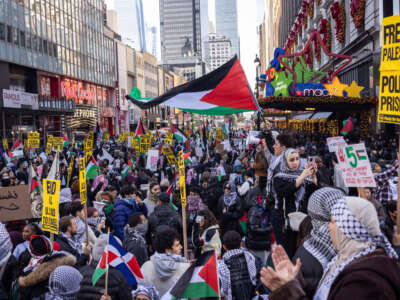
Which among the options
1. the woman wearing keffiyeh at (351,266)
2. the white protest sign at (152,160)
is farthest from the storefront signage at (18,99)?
the woman wearing keffiyeh at (351,266)

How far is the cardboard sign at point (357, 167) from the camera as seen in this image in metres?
5.01

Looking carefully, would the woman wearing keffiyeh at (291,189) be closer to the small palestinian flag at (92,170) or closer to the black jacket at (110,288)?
the black jacket at (110,288)

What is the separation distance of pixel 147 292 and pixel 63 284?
0.81m

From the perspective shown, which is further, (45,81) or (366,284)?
(45,81)

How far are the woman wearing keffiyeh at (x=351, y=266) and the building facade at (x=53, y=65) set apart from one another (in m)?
37.5

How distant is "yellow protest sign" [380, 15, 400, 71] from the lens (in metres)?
4.79

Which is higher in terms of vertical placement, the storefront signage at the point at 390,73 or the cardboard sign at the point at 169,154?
the storefront signage at the point at 390,73

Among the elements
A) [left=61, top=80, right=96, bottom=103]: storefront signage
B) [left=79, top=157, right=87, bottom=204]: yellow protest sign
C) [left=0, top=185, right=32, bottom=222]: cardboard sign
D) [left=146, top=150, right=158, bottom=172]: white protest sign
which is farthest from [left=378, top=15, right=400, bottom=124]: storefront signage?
[left=61, top=80, right=96, bottom=103]: storefront signage

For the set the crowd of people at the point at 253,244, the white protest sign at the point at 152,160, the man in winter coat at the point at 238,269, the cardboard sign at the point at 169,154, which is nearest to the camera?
the crowd of people at the point at 253,244

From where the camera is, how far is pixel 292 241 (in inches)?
186

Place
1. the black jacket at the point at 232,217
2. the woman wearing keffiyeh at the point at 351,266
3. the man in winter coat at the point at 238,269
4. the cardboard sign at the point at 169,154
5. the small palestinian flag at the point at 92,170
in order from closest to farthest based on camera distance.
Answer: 1. the woman wearing keffiyeh at the point at 351,266
2. the man in winter coat at the point at 238,269
3. the black jacket at the point at 232,217
4. the small palestinian flag at the point at 92,170
5. the cardboard sign at the point at 169,154

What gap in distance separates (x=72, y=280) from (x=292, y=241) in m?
2.40

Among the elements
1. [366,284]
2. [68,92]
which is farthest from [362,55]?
[68,92]

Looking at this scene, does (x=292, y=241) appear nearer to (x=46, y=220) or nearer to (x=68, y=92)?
(x=46, y=220)
